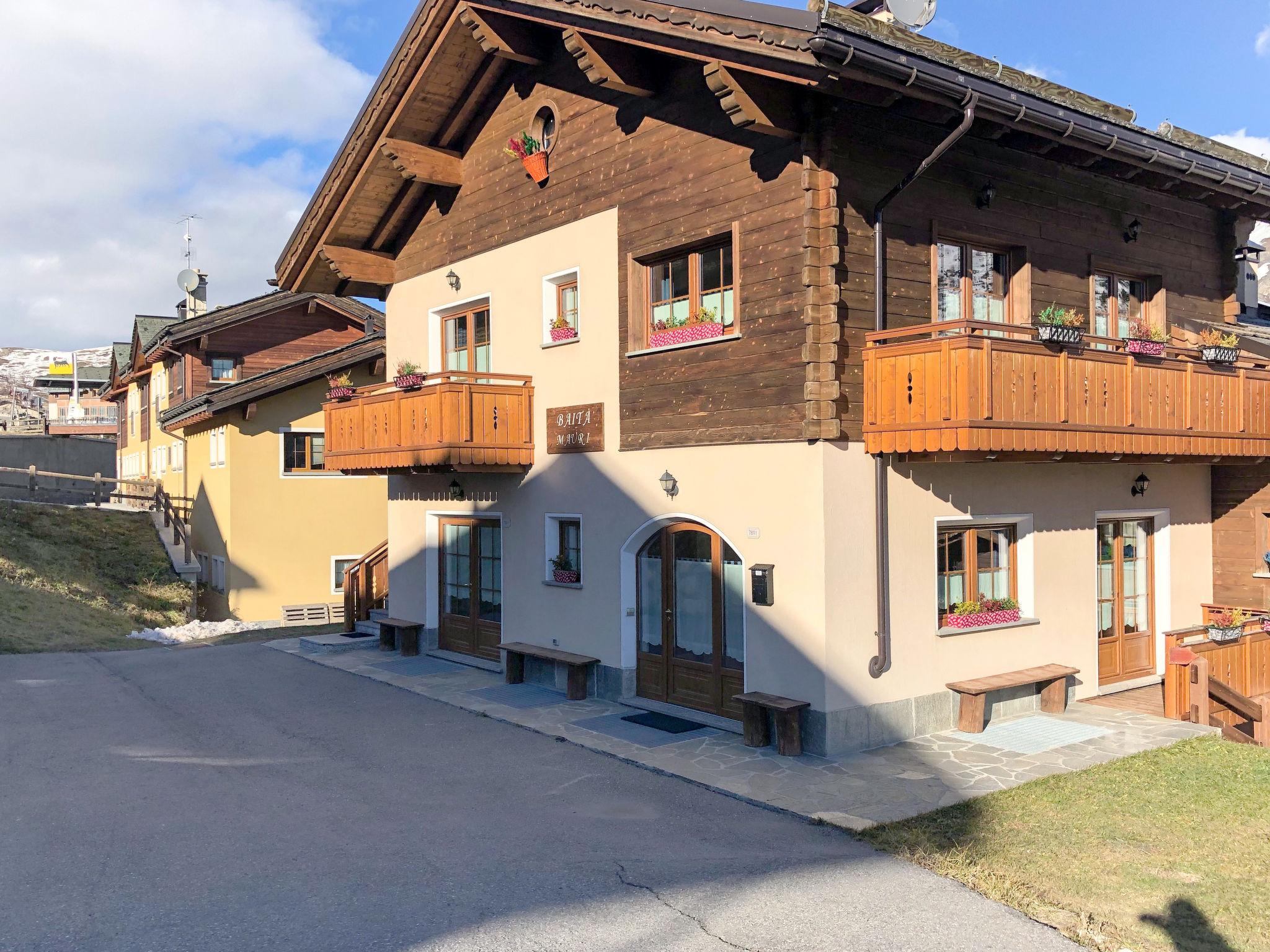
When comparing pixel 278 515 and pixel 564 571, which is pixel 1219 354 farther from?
pixel 278 515

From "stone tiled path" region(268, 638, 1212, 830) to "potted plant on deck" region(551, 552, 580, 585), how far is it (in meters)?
1.50

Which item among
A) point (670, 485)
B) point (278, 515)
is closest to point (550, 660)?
point (670, 485)

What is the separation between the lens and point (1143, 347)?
10.4 meters

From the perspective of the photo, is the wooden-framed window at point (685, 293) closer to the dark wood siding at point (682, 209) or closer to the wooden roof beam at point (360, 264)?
the dark wood siding at point (682, 209)

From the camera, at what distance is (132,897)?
6227 mm

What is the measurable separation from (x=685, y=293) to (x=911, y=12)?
382cm

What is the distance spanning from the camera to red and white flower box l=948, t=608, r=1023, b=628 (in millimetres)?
10750

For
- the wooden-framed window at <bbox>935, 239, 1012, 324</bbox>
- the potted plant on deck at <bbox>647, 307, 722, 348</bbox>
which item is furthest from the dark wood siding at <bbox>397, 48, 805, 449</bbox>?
the wooden-framed window at <bbox>935, 239, 1012, 324</bbox>

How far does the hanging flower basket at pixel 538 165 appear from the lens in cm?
1330

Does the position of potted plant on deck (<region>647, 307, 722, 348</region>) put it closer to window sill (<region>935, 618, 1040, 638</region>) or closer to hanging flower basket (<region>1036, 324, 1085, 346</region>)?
hanging flower basket (<region>1036, 324, 1085, 346</region>)

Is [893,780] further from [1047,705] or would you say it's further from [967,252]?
[967,252]

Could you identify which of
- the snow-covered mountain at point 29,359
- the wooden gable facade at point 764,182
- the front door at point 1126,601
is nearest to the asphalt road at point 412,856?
the wooden gable facade at point 764,182

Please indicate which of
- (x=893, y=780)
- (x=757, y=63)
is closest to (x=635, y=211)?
(x=757, y=63)

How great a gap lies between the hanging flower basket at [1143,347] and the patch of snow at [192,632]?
17339mm
